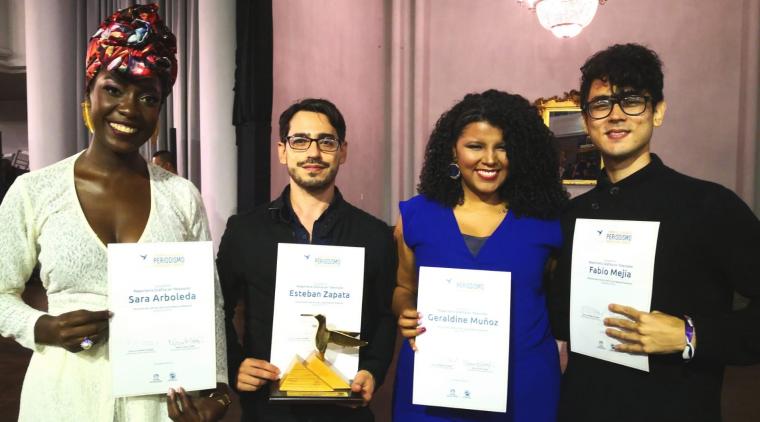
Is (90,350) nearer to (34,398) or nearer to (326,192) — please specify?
(34,398)

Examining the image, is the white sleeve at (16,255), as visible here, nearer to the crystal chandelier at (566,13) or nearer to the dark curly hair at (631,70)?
the dark curly hair at (631,70)

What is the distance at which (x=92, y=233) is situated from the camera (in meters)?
1.17

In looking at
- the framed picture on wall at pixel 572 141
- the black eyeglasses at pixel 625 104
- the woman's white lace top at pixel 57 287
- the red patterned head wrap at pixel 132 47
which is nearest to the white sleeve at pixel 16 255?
the woman's white lace top at pixel 57 287

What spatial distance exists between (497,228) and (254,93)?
362 centimetres

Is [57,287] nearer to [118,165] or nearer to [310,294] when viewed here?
[118,165]

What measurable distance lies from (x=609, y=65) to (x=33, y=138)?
254 inches

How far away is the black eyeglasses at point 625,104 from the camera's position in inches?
54.7

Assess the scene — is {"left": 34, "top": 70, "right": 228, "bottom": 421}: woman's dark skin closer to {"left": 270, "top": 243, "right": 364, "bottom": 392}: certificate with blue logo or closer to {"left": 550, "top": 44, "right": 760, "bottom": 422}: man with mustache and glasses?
{"left": 270, "top": 243, "right": 364, "bottom": 392}: certificate with blue logo

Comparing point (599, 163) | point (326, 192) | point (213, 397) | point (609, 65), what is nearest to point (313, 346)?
point (213, 397)

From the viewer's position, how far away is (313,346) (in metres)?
1.42

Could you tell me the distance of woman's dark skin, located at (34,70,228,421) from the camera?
1.19m

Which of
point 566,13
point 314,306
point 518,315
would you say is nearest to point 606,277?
point 518,315

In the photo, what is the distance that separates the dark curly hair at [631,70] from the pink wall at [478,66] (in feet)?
14.3

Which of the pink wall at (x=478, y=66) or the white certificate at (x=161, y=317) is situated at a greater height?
the pink wall at (x=478, y=66)
